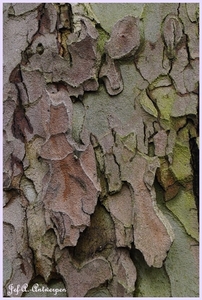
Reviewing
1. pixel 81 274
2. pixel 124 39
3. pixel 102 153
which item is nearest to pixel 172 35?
pixel 124 39

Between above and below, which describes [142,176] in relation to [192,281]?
above

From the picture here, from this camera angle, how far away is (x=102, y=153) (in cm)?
87

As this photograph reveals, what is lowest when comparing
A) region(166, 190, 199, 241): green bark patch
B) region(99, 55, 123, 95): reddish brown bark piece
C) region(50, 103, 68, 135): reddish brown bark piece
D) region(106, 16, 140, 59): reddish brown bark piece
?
region(166, 190, 199, 241): green bark patch

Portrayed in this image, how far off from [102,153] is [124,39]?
→ 0.68ft

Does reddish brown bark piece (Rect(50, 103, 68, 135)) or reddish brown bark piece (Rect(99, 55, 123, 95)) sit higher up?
reddish brown bark piece (Rect(99, 55, 123, 95))

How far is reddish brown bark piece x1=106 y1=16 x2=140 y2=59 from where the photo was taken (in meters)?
0.89

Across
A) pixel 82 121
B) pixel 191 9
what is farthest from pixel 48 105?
pixel 191 9

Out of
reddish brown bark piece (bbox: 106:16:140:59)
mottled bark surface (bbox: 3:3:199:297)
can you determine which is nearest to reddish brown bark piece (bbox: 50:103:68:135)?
mottled bark surface (bbox: 3:3:199:297)

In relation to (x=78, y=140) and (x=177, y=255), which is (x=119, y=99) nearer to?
(x=78, y=140)

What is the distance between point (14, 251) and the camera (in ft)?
2.89

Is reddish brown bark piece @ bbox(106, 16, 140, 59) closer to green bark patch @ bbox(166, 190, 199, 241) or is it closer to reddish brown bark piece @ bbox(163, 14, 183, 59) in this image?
reddish brown bark piece @ bbox(163, 14, 183, 59)

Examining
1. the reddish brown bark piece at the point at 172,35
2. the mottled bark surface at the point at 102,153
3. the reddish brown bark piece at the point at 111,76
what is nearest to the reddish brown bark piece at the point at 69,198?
the mottled bark surface at the point at 102,153

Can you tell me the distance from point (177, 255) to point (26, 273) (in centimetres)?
26

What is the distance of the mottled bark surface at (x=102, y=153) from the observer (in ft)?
2.81
